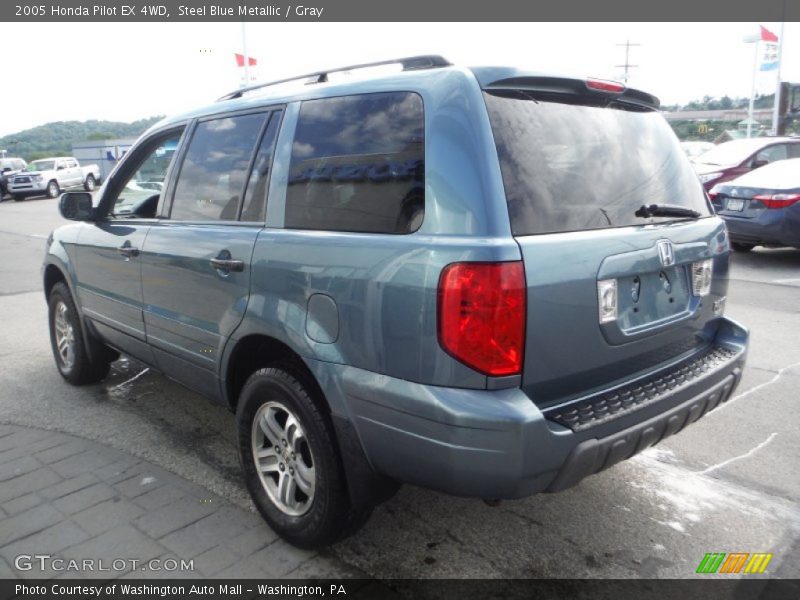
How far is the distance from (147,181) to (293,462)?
2.21m

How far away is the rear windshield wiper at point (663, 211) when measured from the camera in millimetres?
2658

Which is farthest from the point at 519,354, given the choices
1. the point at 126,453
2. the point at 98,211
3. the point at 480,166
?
the point at 98,211

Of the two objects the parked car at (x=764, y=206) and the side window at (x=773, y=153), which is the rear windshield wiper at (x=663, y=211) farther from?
the side window at (x=773, y=153)

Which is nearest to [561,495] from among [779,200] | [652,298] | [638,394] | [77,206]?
[638,394]

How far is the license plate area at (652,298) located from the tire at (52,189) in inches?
1310

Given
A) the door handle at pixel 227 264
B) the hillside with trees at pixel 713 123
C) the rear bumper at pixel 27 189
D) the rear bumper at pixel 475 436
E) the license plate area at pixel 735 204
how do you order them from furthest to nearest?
the rear bumper at pixel 27 189 → the hillside with trees at pixel 713 123 → the license plate area at pixel 735 204 → the door handle at pixel 227 264 → the rear bumper at pixel 475 436

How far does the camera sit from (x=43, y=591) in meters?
2.58

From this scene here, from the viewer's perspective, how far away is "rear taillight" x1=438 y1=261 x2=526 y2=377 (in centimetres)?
211

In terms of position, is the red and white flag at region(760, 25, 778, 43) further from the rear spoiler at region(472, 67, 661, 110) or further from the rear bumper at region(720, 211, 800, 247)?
the rear spoiler at region(472, 67, 661, 110)

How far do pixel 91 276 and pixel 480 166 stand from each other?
→ 3.17m

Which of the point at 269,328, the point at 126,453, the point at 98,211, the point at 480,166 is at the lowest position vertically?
the point at 126,453

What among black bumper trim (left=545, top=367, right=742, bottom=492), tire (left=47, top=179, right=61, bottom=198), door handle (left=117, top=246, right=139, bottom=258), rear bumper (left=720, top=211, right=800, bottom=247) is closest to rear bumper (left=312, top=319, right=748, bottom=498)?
black bumper trim (left=545, top=367, right=742, bottom=492)

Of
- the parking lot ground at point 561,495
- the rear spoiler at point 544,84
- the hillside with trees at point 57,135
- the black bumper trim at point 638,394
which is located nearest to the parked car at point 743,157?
the parking lot ground at point 561,495

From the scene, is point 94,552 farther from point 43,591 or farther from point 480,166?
point 480,166
